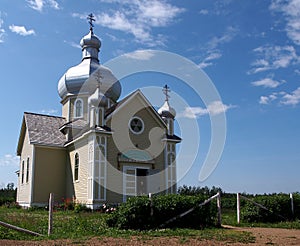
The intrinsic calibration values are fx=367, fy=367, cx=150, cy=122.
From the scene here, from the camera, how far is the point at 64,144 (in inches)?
976

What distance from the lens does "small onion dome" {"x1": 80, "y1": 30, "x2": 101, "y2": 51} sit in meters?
30.2

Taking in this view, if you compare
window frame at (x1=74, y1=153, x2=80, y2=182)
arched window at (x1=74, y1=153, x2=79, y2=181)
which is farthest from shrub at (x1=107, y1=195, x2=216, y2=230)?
arched window at (x1=74, y1=153, x2=79, y2=181)

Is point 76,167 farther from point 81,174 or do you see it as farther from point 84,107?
point 84,107

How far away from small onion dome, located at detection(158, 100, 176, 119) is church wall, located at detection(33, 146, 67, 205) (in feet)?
23.3

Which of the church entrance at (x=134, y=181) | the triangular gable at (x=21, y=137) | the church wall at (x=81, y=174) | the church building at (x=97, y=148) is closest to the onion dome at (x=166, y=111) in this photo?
the church building at (x=97, y=148)

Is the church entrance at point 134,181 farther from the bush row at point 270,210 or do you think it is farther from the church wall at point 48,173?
the bush row at point 270,210

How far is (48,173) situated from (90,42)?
11700mm

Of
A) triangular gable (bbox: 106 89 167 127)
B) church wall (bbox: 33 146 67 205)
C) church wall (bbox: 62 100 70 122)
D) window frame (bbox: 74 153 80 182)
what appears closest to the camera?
triangular gable (bbox: 106 89 167 127)

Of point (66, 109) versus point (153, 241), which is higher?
point (66, 109)

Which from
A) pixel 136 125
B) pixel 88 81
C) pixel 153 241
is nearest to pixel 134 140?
pixel 136 125

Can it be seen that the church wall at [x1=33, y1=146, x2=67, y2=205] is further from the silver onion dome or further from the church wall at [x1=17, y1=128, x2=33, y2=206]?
the silver onion dome

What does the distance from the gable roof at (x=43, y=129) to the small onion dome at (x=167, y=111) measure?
6.98 meters

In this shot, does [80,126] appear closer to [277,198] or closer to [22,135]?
[22,135]

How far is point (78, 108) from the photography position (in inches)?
1063
